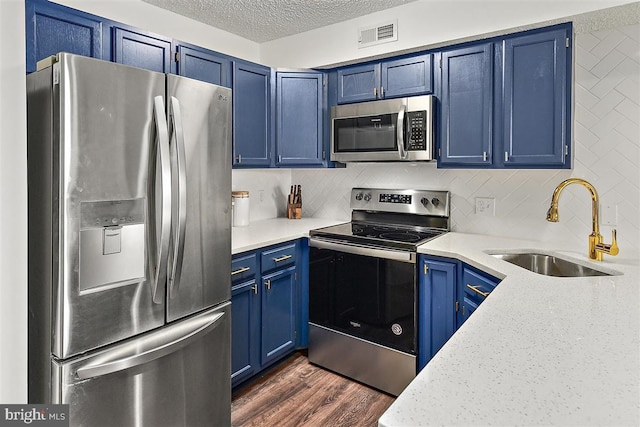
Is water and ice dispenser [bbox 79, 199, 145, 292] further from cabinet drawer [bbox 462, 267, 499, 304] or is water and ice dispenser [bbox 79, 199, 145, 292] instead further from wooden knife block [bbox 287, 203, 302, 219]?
wooden knife block [bbox 287, 203, 302, 219]

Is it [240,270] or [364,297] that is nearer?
[240,270]

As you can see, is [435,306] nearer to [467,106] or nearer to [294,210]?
[467,106]

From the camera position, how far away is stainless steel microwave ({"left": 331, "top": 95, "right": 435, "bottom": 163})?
8.60 feet

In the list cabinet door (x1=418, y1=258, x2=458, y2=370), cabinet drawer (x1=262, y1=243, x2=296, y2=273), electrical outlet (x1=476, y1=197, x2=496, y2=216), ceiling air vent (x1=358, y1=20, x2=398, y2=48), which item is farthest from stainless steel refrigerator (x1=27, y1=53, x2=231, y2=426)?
electrical outlet (x1=476, y1=197, x2=496, y2=216)

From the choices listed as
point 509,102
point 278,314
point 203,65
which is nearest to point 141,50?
point 203,65

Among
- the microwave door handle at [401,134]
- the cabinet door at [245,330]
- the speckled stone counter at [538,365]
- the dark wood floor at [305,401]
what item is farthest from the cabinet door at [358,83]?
the dark wood floor at [305,401]

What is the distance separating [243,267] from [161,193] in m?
0.89

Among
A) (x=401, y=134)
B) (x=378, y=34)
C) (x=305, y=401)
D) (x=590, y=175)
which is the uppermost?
(x=378, y=34)

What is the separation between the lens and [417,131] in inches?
104

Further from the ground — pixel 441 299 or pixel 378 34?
pixel 378 34

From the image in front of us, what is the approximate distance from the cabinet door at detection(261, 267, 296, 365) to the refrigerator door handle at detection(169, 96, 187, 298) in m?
0.94

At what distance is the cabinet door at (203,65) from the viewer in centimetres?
247

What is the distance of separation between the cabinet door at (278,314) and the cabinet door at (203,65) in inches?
51.7

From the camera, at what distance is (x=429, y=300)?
241 cm
